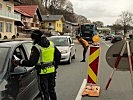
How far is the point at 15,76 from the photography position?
5.73 meters

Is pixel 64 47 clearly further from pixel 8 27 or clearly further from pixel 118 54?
pixel 8 27

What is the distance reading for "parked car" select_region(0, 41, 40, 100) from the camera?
17.7ft

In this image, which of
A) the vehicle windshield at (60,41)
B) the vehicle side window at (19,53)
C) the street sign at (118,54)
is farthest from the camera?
the vehicle windshield at (60,41)

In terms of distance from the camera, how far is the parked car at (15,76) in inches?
213

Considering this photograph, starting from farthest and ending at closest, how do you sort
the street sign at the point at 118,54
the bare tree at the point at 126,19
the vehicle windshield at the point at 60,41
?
the bare tree at the point at 126,19, the vehicle windshield at the point at 60,41, the street sign at the point at 118,54

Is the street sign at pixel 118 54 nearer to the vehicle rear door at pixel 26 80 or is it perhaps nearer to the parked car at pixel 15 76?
the vehicle rear door at pixel 26 80

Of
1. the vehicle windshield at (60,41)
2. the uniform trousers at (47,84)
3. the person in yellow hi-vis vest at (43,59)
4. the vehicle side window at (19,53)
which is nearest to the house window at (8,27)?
the vehicle windshield at (60,41)

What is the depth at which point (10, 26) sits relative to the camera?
64875 mm

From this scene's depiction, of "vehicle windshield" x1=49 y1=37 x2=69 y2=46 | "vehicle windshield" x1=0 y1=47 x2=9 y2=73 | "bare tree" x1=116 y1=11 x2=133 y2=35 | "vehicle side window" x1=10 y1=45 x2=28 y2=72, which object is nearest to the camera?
"vehicle windshield" x1=0 y1=47 x2=9 y2=73

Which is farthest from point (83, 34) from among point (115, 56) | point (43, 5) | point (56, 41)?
point (43, 5)

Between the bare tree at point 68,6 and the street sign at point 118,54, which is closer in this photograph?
the street sign at point 118,54

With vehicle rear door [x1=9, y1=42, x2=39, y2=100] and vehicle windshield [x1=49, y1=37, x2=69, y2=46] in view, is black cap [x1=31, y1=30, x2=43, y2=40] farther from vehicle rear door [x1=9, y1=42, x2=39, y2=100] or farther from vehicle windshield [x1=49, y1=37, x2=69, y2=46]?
vehicle windshield [x1=49, y1=37, x2=69, y2=46]

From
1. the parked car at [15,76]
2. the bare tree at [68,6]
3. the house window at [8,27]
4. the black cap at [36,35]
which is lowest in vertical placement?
the house window at [8,27]

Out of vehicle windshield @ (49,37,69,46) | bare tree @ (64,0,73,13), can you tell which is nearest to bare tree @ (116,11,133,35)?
bare tree @ (64,0,73,13)
